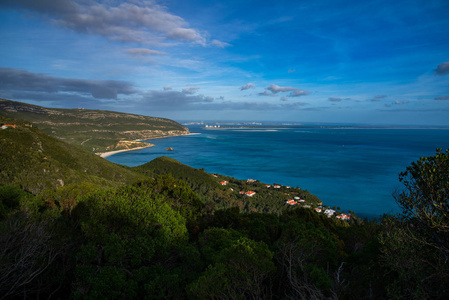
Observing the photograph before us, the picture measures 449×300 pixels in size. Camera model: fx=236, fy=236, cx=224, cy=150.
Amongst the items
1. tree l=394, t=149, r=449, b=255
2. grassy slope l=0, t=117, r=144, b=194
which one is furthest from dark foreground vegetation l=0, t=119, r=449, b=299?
grassy slope l=0, t=117, r=144, b=194

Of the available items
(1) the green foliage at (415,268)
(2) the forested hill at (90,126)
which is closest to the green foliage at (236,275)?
(1) the green foliage at (415,268)

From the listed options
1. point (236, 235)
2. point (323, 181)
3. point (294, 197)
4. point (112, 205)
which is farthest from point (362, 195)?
point (112, 205)

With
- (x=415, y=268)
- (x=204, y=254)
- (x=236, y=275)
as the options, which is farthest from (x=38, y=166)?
(x=415, y=268)

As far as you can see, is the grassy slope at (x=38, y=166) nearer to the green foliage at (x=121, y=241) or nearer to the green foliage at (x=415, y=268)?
the green foliage at (x=121, y=241)

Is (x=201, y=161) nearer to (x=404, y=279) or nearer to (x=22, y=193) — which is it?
(x=22, y=193)

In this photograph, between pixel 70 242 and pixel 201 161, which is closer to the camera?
pixel 70 242

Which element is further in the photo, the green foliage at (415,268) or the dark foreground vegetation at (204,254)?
the dark foreground vegetation at (204,254)

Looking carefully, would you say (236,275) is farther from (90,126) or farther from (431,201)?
(90,126)
